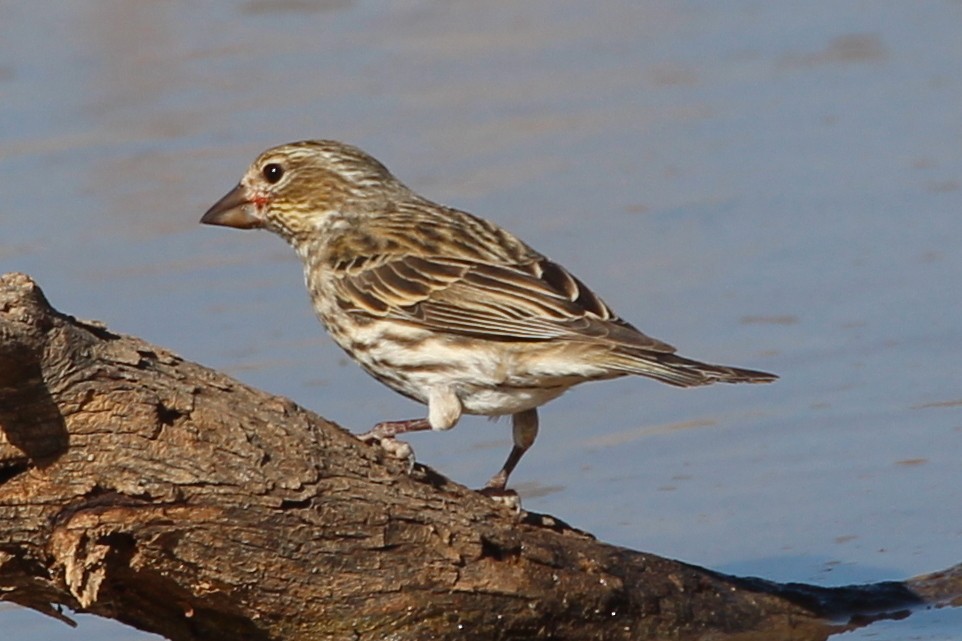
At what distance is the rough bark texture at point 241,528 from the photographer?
598 cm

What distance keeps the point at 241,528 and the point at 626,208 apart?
588 cm

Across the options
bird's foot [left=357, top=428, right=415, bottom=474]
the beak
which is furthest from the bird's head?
bird's foot [left=357, top=428, right=415, bottom=474]

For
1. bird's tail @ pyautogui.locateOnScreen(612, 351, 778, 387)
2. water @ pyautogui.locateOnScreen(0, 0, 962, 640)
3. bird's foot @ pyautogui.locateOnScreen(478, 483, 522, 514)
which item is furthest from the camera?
water @ pyautogui.locateOnScreen(0, 0, 962, 640)

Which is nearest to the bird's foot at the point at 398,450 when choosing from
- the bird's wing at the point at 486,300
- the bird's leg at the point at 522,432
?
the bird's wing at the point at 486,300

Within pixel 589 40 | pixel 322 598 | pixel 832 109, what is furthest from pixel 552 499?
pixel 589 40

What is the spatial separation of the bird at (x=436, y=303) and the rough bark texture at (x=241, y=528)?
0.33 metres

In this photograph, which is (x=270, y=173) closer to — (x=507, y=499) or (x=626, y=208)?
(x=507, y=499)

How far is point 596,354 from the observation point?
23.2 feet

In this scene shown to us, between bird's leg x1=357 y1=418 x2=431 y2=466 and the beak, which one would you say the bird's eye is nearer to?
the beak

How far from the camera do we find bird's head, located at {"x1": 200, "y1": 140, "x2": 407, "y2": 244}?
832 centimetres

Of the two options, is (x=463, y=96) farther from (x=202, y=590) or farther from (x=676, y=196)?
(x=202, y=590)

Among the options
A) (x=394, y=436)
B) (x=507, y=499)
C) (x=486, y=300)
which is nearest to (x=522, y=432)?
(x=486, y=300)

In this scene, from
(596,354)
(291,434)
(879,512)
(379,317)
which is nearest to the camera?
(291,434)

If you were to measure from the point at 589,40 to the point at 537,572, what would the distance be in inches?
323
